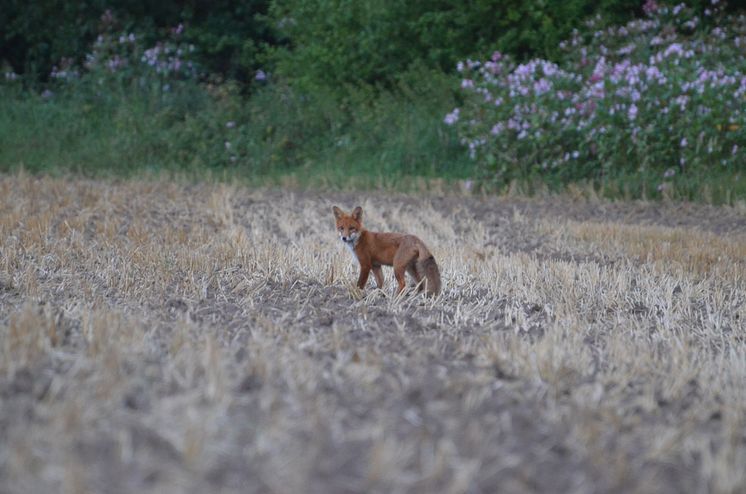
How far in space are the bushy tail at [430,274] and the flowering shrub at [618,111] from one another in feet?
30.0

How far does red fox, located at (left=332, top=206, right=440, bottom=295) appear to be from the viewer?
6844 millimetres

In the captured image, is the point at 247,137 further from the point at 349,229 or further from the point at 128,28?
the point at 349,229

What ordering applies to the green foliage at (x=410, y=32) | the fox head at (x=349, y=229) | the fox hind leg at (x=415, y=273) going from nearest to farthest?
the fox hind leg at (x=415, y=273) → the fox head at (x=349, y=229) → the green foliage at (x=410, y=32)

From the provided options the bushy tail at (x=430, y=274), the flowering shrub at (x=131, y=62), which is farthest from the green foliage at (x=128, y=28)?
the bushy tail at (x=430, y=274)

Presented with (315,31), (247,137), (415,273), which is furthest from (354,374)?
(315,31)

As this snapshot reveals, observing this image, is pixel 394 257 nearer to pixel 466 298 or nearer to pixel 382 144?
pixel 466 298

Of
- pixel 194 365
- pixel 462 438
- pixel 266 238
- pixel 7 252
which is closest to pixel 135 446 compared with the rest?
pixel 194 365

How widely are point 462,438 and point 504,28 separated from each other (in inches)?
745

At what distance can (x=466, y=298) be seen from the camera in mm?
7141

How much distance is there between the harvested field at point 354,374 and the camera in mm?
3166

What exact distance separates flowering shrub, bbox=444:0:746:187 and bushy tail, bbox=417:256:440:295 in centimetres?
916

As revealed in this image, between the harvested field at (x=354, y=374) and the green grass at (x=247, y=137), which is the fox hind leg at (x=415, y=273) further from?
the green grass at (x=247, y=137)

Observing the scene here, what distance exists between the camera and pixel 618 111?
15.3 meters

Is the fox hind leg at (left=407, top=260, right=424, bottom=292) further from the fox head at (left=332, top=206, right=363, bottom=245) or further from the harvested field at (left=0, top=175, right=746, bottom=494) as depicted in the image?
the fox head at (left=332, top=206, right=363, bottom=245)
